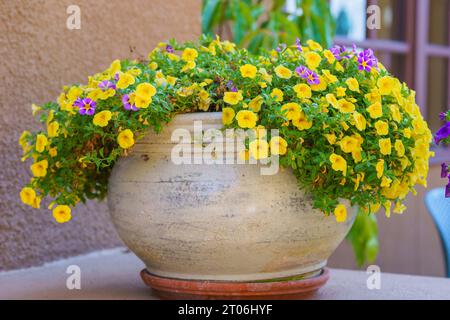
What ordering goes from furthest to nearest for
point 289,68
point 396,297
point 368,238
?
point 368,238 < point 396,297 < point 289,68

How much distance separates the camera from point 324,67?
1528 mm

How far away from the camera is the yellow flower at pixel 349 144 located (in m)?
1.37

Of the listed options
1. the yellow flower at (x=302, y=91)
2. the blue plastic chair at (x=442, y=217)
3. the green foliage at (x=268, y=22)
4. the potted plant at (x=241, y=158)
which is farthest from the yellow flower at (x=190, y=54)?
the green foliage at (x=268, y=22)

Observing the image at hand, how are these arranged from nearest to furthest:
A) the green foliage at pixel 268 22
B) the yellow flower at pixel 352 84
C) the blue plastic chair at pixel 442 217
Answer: the yellow flower at pixel 352 84 < the blue plastic chair at pixel 442 217 < the green foliage at pixel 268 22

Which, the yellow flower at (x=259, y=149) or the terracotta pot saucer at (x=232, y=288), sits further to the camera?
the terracotta pot saucer at (x=232, y=288)

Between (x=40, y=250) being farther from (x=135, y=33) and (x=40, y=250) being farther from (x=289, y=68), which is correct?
(x=289, y=68)

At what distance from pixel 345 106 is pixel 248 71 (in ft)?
0.68

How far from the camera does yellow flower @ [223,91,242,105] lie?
1394 millimetres

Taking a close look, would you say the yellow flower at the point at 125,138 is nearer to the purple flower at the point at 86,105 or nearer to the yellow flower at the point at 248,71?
the purple flower at the point at 86,105

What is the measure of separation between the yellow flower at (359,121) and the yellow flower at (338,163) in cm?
8

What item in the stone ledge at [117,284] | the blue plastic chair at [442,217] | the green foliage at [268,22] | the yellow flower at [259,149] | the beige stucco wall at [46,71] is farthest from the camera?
the green foliage at [268,22]

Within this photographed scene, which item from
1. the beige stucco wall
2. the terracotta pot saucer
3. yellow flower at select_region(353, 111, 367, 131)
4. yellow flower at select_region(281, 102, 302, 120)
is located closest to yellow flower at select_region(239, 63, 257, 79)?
yellow flower at select_region(281, 102, 302, 120)
